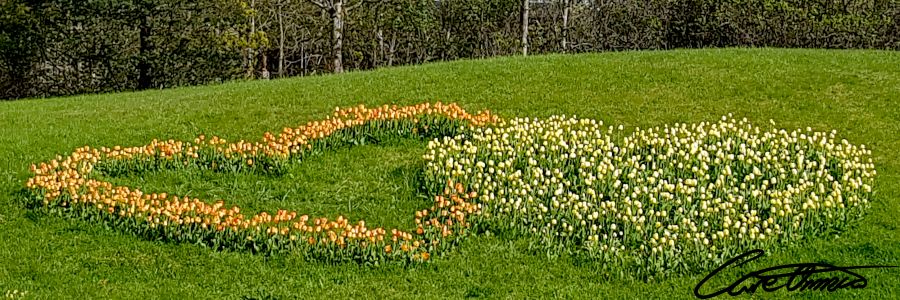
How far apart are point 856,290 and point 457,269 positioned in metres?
3.61

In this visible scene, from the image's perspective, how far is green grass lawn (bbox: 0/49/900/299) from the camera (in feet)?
25.8

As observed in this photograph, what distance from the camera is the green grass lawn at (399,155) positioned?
787 centimetres

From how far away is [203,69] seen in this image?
2778cm

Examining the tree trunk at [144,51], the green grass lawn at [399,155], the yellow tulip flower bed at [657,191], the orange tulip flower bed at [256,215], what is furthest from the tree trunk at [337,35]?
the yellow tulip flower bed at [657,191]

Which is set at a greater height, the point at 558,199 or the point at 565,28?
the point at 565,28

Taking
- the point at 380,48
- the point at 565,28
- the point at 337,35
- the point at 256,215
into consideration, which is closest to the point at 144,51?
the point at 337,35

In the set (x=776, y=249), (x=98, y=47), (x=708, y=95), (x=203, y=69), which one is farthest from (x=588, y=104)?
(x=98, y=47)

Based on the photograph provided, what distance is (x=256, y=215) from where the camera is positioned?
29.8ft

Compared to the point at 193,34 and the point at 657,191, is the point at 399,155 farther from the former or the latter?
the point at 193,34

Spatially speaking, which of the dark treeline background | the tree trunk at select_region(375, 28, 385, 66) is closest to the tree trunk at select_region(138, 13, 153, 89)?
the dark treeline background

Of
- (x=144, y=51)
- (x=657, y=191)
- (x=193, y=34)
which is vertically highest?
(x=193, y=34)

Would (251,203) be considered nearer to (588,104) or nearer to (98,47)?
(588,104)

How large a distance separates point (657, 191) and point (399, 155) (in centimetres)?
381

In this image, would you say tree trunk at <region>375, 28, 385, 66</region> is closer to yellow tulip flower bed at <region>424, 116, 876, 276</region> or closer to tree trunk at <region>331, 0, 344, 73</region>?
tree trunk at <region>331, 0, 344, 73</region>
